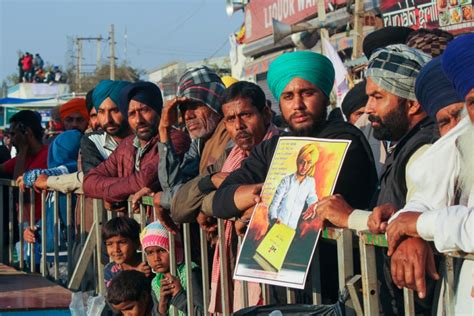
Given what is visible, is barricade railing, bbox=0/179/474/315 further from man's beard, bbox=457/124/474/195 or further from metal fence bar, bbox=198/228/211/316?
man's beard, bbox=457/124/474/195

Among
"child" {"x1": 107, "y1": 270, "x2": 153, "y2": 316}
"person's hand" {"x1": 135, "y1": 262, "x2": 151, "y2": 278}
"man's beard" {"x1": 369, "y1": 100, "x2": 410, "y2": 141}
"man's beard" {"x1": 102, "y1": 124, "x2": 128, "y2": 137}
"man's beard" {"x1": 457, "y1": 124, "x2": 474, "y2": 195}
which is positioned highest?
"man's beard" {"x1": 102, "y1": 124, "x2": 128, "y2": 137}

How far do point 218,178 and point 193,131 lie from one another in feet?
3.06

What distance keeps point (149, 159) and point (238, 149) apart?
1.18 m

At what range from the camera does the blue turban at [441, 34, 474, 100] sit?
3305 millimetres

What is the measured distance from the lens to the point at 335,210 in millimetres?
3857

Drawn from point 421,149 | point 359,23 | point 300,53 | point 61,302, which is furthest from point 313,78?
point 359,23

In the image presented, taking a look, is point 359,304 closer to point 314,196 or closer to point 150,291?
point 314,196

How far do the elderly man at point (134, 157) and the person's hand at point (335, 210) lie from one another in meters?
2.50

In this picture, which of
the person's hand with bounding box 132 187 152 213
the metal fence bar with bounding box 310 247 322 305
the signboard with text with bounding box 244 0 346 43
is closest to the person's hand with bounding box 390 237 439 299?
the metal fence bar with bounding box 310 247 322 305

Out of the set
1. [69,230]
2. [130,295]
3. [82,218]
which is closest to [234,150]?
[130,295]

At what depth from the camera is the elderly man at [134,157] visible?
645cm

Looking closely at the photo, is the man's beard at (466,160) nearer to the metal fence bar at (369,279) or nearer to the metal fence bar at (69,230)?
the metal fence bar at (369,279)

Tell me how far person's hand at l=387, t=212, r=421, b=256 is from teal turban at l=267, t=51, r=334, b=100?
1622 mm

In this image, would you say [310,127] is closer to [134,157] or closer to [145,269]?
[145,269]
